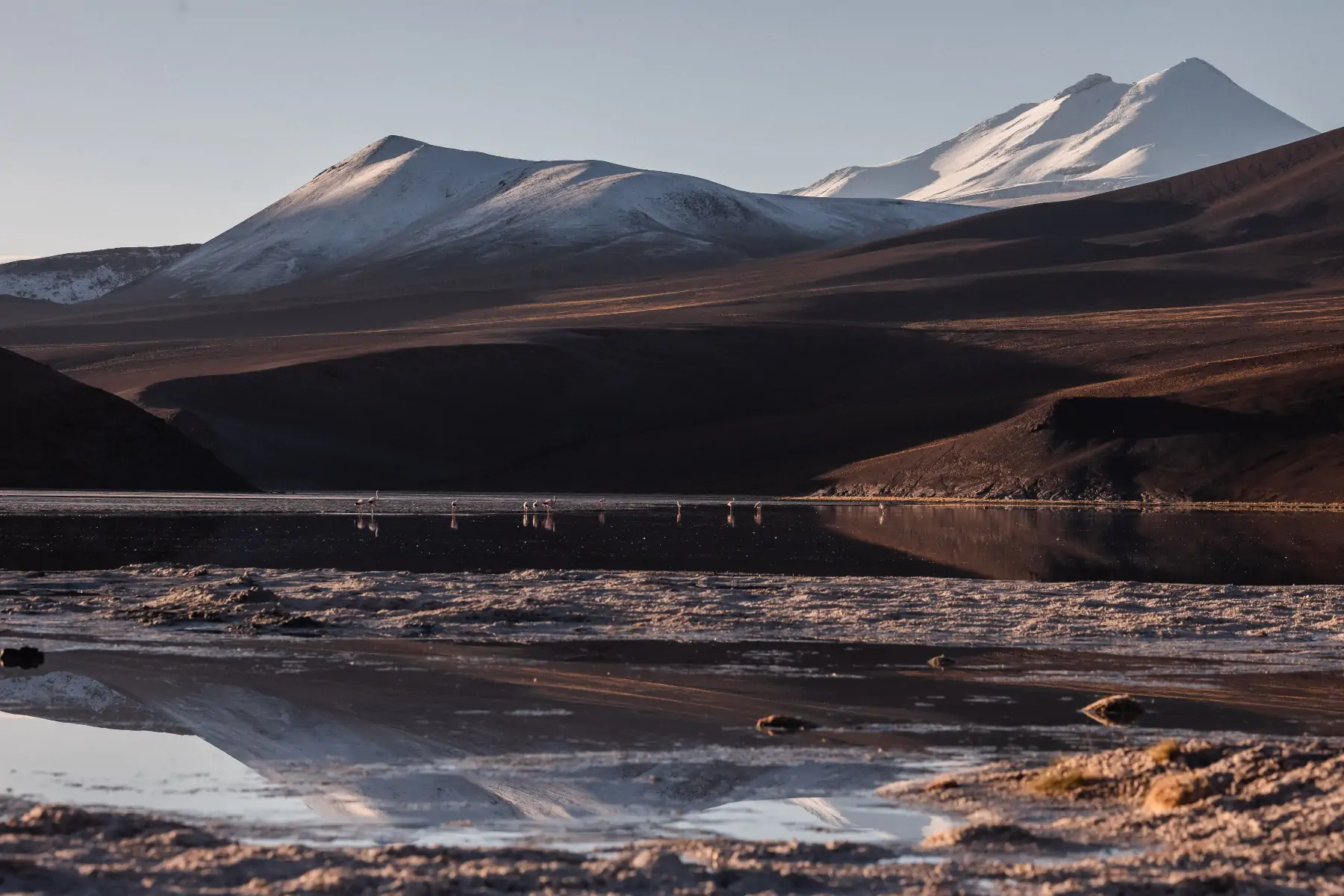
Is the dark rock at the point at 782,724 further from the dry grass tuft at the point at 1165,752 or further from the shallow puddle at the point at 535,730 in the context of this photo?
the dry grass tuft at the point at 1165,752

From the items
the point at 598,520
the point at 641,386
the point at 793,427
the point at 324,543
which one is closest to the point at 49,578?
the point at 324,543

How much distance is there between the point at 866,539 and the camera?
54.7m

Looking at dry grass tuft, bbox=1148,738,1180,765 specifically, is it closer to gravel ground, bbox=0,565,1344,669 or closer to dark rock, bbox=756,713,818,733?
dark rock, bbox=756,713,818,733

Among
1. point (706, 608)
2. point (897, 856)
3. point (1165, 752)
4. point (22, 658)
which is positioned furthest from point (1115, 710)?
point (22, 658)

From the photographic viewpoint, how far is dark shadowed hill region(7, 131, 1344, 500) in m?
88.8

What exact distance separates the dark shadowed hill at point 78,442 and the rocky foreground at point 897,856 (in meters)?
82.2

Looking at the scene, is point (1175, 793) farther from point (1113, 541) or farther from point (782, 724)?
point (1113, 541)

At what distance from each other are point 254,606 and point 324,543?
20225 millimetres

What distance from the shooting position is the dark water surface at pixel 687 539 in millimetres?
41875

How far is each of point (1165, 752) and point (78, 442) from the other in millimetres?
85372

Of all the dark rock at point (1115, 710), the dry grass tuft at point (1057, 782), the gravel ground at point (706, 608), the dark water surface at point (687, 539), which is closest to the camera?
the dry grass tuft at point (1057, 782)

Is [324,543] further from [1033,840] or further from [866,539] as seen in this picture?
[1033,840]

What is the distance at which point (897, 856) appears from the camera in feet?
40.6

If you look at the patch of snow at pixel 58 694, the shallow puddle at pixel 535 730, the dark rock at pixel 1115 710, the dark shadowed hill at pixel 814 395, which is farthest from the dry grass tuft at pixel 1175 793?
the dark shadowed hill at pixel 814 395
